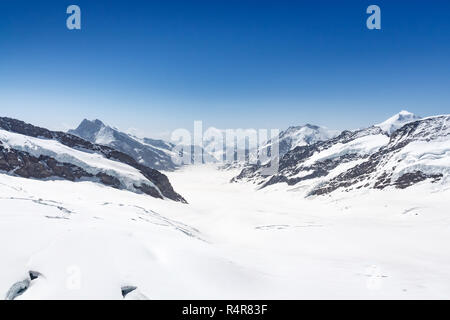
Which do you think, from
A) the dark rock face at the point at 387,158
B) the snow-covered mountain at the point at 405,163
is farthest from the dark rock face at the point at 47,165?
the snow-covered mountain at the point at 405,163

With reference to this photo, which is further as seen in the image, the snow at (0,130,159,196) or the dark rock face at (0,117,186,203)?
the snow at (0,130,159,196)

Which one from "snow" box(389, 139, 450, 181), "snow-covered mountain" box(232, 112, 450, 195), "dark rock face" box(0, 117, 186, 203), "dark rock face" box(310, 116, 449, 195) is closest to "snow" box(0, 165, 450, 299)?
"dark rock face" box(0, 117, 186, 203)

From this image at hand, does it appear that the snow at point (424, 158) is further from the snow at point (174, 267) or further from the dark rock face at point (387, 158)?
the snow at point (174, 267)

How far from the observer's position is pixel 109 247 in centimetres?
1986

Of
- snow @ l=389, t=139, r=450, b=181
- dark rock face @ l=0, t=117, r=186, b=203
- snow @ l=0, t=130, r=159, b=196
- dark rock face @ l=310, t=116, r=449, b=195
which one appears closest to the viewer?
dark rock face @ l=0, t=117, r=186, b=203

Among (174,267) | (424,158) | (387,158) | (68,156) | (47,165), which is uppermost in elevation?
(68,156)

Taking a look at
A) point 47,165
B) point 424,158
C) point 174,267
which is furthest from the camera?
point 424,158

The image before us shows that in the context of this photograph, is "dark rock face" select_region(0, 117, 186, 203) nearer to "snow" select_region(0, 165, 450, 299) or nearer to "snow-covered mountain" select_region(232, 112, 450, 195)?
"snow" select_region(0, 165, 450, 299)

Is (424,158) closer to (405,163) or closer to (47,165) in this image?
(405,163)

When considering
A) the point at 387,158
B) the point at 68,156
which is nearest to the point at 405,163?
the point at 387,158
